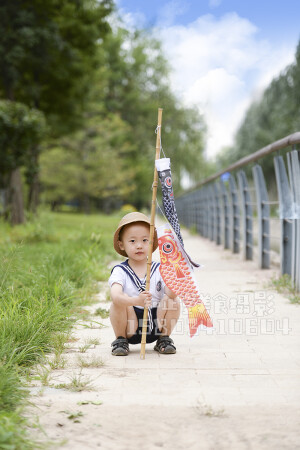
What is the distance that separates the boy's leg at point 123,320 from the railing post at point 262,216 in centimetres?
395

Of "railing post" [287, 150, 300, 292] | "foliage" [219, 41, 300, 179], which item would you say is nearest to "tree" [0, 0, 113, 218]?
"foliage" [219, 41, 300, 179]

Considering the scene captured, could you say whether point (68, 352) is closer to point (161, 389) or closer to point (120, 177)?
point (161, 389)

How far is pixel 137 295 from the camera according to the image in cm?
372

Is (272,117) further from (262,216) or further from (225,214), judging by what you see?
(262,216)

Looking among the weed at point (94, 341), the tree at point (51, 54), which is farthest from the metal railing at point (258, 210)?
the tree at point (51, 54)

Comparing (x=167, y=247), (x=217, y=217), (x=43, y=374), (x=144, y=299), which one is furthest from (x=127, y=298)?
(x=217, y=217)

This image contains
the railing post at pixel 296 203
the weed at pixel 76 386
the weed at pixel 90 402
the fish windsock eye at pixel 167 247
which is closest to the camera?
the weed at pixel 90 402

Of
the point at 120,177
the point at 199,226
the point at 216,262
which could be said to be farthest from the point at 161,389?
the point at 120,177

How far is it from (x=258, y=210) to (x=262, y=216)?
0.36 ft

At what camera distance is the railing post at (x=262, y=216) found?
291 inches

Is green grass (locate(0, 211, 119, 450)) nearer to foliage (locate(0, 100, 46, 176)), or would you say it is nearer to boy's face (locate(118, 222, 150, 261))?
boy's face (locate(118, 222, 150, 261))

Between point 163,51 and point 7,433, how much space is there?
45.2m

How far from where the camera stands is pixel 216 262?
28.3 feet

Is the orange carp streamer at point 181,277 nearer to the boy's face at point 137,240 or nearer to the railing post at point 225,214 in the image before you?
the boy's face at point 137,240
